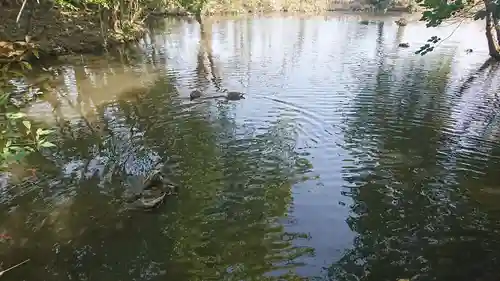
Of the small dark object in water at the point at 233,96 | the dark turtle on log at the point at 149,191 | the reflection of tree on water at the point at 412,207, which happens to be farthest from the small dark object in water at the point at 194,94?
the dark turtle on log at the point at 149,191

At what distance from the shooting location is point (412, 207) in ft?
25.3

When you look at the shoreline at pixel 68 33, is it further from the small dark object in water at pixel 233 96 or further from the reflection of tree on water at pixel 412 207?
the reflection of tree on water at pixel 412 207

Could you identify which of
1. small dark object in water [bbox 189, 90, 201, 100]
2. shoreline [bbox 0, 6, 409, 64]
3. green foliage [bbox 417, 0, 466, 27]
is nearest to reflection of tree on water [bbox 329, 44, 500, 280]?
green foliage [bbox 417, 0, 466, 27]

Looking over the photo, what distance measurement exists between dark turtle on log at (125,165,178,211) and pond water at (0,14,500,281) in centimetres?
18

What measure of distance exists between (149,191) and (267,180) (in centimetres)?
241

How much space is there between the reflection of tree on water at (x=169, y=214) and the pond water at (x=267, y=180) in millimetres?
28

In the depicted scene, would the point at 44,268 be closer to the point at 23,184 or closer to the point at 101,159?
the point at 23,184

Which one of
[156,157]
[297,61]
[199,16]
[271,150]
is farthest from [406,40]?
[156,157]

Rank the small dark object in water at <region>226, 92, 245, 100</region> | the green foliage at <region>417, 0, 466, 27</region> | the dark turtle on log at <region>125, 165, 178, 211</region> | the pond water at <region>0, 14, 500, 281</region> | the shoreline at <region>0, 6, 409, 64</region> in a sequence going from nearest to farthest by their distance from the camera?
the pond water at <region>0, 14, 500, 281</region>
the dark turtle on log at <region>125, 165, 178, 211</region>
the green foliage at <region>417, 0, 466, 27</region>
the small dark object in water at <region>226, 92, 245, 100</region>
the shoreline at <region>0, 6, 409, 64</region>

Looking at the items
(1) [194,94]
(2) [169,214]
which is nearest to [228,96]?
(1) [194,94]

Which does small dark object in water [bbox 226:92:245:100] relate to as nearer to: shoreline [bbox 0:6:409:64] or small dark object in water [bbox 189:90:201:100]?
small dark object in water [bbox 189:90:201:100]

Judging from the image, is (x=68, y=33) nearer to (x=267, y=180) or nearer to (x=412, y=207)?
(x=267, y=180)

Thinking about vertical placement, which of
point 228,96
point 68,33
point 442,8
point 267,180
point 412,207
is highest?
point 442,8

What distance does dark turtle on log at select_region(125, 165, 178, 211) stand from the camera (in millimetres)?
7625
